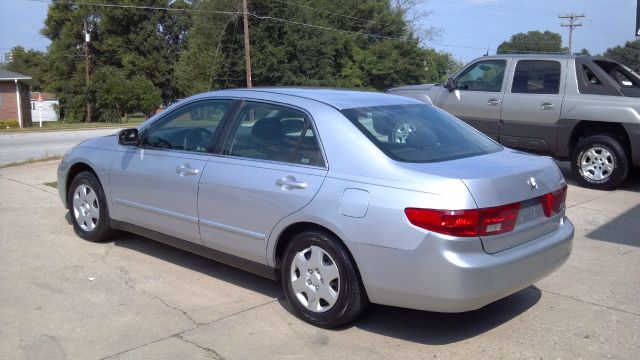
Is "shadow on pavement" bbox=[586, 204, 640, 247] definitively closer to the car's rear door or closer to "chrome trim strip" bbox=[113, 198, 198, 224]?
the car's rear door

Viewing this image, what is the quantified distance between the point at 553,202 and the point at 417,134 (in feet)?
3.44

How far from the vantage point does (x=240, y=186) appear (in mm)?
4531

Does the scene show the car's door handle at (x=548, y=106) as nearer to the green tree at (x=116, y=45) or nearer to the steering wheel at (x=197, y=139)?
the steering wheel at (x=197, y=139)

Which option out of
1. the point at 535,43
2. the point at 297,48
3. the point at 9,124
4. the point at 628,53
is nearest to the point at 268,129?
the point at 9,124

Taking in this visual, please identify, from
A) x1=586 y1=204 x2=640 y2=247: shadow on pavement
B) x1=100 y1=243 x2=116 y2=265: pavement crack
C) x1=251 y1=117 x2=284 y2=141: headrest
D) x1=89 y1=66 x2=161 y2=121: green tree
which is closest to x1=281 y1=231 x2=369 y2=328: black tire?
x1=251 y1=117 x2=284 y2=141: headrest

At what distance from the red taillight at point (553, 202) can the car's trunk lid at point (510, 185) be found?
0.09 ft

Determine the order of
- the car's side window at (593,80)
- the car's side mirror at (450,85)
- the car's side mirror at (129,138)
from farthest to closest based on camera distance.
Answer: the car's side mirror at (450,85), the car's side window at (593,80), the car's side mirror at (129,138)

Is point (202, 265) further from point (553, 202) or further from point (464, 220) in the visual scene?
point (553, 202)

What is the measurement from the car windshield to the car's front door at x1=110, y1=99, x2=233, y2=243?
1247mm

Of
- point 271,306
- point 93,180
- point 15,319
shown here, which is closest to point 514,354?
point 271,306

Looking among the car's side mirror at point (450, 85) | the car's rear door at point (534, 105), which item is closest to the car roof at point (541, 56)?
the car's rear door at point (534, 105)

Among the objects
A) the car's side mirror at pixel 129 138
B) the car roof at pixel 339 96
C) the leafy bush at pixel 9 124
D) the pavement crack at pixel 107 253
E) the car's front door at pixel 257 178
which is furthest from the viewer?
the leafy bush at pixel 9 124

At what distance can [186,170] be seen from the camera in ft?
16.3

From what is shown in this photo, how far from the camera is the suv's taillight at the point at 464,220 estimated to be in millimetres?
3584
